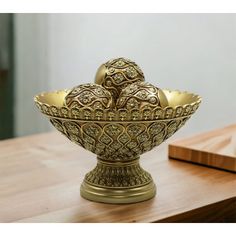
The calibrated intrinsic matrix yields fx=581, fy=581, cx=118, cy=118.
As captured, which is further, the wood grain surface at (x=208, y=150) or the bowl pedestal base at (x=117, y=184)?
the wood grain surface at (x=208, y=150)

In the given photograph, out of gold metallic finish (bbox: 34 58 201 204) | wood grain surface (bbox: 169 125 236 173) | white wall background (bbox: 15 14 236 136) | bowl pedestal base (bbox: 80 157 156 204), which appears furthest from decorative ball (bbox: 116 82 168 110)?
white wall background (bbox: 15 14 236 136)

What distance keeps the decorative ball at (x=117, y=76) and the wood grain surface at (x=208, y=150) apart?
0.25 metres

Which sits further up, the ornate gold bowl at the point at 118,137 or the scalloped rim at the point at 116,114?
the scalloped rim at the point at 116,114

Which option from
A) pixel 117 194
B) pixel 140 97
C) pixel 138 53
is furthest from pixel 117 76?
pixel 138 53

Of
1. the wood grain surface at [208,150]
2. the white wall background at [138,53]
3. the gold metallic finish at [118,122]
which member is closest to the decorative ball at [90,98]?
the gold metallic finish at [118,122]

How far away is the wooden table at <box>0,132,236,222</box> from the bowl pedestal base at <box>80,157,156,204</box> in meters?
0.01

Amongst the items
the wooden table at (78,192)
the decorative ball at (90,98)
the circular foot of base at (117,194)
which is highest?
the decorative ball at (90,98)

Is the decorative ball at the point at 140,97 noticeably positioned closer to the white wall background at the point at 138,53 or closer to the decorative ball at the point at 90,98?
the decorative ball at the point at 90,98

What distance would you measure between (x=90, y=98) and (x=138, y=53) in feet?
4.93

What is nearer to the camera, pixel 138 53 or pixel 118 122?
pixel 118 122

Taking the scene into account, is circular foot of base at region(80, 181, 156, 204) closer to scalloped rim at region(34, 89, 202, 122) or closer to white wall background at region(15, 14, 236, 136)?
scalloped rim at region(34, 89, 202, 122)

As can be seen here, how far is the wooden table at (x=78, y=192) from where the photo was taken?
85 centimetres

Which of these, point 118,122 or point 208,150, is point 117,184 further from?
point 208,150

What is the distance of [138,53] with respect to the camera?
7.69ft
